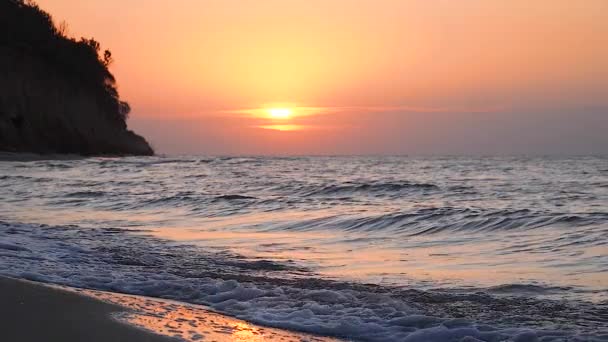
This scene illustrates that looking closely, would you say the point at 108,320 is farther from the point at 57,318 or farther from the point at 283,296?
the point at 283,296

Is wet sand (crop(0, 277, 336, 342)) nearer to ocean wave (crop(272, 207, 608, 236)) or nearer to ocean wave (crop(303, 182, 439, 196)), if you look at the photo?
ocean wave (crop(272, 207, 608, 236))

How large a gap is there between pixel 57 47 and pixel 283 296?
54115mm

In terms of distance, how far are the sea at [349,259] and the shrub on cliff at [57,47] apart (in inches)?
1574

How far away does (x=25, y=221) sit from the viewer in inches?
480

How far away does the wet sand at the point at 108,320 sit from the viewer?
4.32 m

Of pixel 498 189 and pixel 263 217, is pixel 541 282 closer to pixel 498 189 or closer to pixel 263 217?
pixel 263 217

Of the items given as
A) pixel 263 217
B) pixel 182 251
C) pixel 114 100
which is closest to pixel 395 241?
pixel 182 251

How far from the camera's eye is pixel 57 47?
182ft

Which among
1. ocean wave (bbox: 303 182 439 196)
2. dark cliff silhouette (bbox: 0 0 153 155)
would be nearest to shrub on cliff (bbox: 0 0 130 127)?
dark cliff silhouette (bbox: 0 0 153 155)

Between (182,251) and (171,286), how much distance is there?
2640 mm

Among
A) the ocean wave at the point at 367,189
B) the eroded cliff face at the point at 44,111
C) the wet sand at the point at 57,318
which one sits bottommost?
the wet sand at the point at 57,318

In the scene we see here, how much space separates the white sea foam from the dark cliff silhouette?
38944mm

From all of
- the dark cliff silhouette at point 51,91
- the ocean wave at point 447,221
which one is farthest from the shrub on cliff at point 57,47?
the ocean wave at point 447,221

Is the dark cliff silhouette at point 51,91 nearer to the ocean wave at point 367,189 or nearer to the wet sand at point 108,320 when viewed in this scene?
the ocean wave at point 367,189
